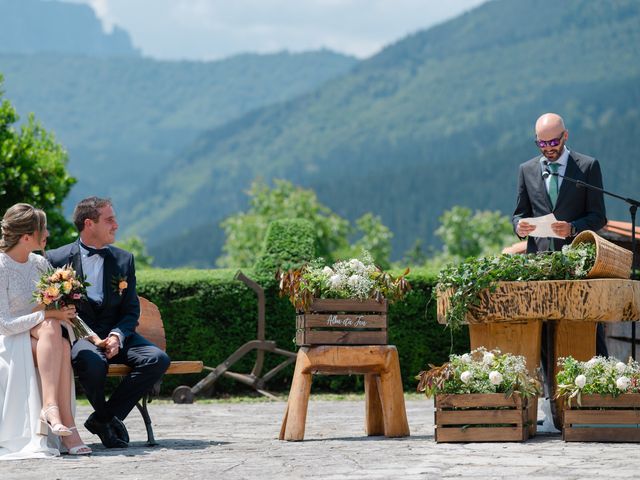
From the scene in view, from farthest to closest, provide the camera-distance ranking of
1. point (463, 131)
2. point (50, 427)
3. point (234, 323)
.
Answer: point (463, 131) → point (234, 323) → point (50, 427)

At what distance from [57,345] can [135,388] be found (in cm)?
67

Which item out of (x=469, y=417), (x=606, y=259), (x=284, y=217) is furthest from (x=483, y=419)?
(x=284, y=217)

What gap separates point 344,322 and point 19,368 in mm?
2193

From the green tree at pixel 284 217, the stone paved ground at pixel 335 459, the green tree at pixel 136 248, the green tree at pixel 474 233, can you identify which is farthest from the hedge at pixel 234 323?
the green tree at pixel 474 233

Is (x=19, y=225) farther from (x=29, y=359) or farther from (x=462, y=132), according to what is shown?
(x=462, y=132)

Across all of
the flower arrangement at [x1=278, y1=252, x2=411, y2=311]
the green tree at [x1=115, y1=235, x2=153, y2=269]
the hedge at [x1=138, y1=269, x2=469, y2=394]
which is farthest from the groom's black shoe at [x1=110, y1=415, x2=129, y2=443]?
the green tree at [x1=115, y1=235, x2=153, y2=269]

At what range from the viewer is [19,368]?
739 cm

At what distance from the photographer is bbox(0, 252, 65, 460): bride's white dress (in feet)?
23.7

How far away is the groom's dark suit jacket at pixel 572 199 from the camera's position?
8.37 m

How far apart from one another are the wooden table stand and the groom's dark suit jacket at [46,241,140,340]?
1.22m

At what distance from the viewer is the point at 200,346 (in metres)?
13.9

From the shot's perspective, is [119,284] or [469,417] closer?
[469,417]

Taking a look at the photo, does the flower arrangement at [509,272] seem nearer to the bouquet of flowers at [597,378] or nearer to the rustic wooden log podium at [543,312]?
the rustic wooden log podium at [543,312]

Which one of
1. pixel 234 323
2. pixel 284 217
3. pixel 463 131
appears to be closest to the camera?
pixel 234 323
